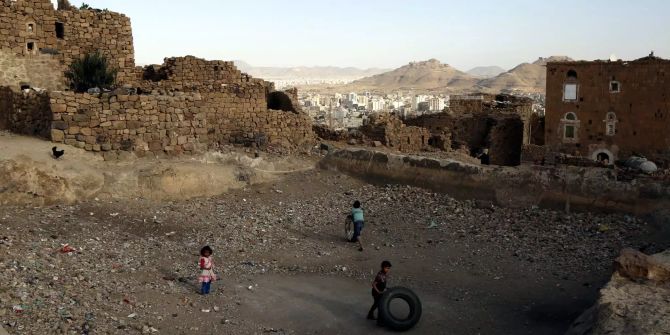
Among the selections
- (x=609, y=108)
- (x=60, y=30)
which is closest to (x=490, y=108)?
(x=609, y=108)

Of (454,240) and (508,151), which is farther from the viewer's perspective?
(508,151)

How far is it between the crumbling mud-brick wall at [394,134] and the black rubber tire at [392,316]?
11986mm

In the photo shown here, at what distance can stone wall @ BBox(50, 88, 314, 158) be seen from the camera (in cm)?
1171

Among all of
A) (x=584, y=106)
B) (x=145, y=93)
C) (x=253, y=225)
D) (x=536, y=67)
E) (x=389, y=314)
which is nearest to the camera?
(x=389, y=314)

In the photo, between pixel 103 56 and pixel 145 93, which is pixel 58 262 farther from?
pixel 103 56

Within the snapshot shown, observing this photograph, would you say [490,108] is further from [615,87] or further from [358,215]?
[358,215]

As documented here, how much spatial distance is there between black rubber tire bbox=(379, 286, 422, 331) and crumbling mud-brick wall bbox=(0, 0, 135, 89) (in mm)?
11149

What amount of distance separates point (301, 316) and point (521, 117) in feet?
79.7

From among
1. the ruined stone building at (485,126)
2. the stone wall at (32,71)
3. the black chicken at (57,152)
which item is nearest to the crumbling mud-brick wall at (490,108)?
the ruined stone building at (485,126)

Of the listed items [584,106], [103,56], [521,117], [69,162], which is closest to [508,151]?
[521,117]

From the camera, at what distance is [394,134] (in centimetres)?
1939

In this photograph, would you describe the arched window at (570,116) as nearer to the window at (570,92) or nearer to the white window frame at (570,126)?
the white window frame at (570,126)

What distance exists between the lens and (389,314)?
709 centimetres

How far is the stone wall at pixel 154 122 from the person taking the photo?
11.7m
